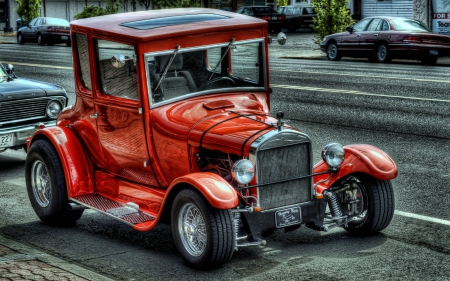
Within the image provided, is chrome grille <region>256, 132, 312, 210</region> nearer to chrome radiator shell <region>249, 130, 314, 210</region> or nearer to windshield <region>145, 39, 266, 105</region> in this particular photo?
chrome radiator shell <region>249, 130, 314, 210</region>

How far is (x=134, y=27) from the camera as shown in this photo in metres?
7.39

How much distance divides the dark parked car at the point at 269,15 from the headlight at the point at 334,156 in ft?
145

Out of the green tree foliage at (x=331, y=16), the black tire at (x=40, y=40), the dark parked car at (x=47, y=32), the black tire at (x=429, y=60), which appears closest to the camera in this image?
the black tire at (x=429, y=60)

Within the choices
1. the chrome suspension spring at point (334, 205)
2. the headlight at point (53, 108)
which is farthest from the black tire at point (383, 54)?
the chrome suspension spring at point (334, 205)

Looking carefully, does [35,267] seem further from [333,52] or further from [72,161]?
[333,52]

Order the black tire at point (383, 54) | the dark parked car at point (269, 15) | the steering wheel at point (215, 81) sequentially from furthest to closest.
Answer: the dark parked car at point (269, 15) → the black tire at point (383, 54) → the steering wheel at point (215, 81)

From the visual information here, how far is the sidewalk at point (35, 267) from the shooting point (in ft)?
20.0

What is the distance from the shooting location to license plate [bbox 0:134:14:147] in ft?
35.0

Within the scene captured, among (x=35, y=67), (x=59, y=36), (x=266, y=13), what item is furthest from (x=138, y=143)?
(x=266, y=13)

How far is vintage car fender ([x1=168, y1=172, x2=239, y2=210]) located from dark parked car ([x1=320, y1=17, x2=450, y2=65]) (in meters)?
20.9

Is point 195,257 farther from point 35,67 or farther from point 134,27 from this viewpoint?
point 35,67

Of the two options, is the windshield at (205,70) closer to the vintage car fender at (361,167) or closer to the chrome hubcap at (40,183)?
the vintage car fender at (361,167)

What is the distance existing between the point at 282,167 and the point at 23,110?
17.7ft

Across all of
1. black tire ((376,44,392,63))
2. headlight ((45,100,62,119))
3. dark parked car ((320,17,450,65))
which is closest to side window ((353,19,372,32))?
dark parked car ((320,17,450,65))
